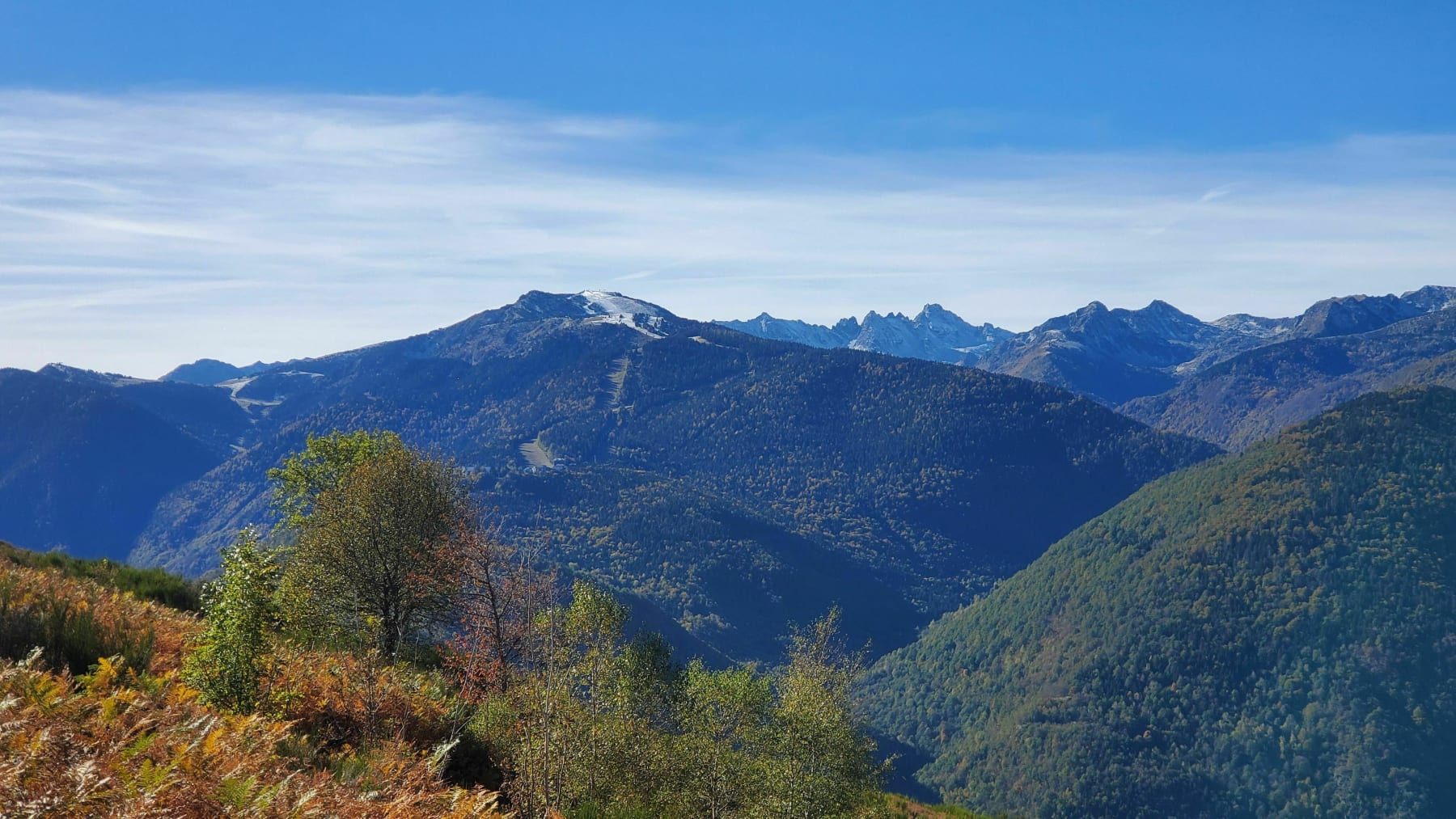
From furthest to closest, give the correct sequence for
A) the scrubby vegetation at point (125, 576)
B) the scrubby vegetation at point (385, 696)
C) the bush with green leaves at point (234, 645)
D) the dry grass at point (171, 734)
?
the scrubby vegetation at point (125, 576)
the bush with green leaves at point (234, 645)
the scrubby vegetation at point (385, 696)
the dry grass at point (171, 734)

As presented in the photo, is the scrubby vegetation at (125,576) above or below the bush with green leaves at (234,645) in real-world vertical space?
below

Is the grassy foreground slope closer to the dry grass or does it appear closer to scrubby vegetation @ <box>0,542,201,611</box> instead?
the dry grass

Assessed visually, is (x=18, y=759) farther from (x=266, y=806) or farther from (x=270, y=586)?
(x=270, y=586)

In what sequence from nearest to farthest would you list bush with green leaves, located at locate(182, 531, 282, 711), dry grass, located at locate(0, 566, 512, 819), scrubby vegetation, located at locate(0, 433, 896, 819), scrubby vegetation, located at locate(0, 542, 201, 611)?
1. dry grass, located at locate(0, 566, 512, 819)
2. scrubby vegetation, located at locate(0, 433, 896, 819)
3. bush with green leaves, located at locate(182, 531, 282, 711)
4. scrubby vegetation, located at locate(0, 542, 201, 611)

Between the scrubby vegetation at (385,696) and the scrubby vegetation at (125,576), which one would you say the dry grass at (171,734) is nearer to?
the scrubby vegetation at (385,696)

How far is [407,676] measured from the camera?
24.9 m

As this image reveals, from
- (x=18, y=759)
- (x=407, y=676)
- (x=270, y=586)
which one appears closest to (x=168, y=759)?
(x=18, y=759)

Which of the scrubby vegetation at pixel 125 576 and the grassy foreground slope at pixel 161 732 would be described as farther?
the scrubby vegetation at pixel 125 576

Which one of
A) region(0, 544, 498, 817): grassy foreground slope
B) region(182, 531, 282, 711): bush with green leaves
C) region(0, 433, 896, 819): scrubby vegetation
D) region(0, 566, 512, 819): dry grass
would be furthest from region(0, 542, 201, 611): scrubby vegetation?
region(182, 531, 282, 711): bush with green leaves

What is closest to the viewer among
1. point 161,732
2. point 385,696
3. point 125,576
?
point 161,732

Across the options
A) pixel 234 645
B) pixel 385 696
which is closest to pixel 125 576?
pixel 385 696

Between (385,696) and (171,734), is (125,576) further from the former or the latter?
(171,734)

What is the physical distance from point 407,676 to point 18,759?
17.0m

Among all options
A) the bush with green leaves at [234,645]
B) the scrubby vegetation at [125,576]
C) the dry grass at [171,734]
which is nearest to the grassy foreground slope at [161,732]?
the dry grass at [171,734]
